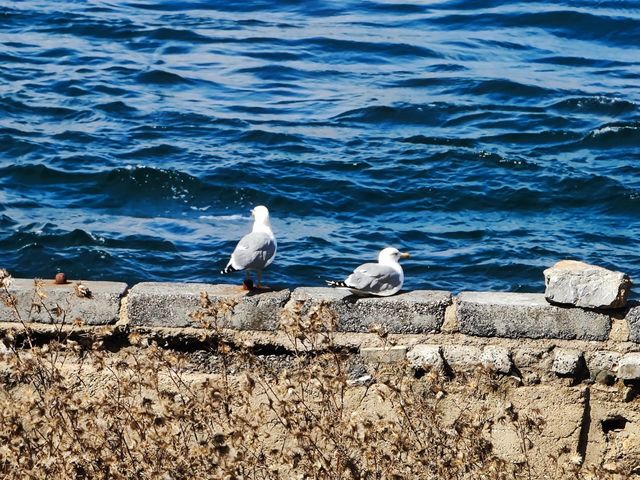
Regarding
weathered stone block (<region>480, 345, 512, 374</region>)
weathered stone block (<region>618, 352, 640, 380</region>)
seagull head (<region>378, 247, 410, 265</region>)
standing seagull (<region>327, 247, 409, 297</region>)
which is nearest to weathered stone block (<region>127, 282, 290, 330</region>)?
standing seagull (<region>327, 247, 409, 297</region>)

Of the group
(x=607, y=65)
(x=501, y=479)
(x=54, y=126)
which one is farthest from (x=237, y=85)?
(x=501, y=479)

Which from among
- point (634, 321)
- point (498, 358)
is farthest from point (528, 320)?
point (634, 321)

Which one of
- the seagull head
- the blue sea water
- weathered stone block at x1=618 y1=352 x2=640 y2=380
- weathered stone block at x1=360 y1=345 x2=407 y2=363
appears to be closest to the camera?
weathered stone block at x1=618 y1=352 x2=640 y2=380

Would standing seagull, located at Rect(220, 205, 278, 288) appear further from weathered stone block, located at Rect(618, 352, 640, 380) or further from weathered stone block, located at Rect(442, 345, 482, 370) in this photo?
weathered stone block, located at Rect(618, 352, 640, 380)

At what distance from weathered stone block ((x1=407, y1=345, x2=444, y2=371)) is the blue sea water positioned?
3656 mm

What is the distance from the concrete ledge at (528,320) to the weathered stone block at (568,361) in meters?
0.08

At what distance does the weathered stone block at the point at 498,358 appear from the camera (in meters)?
4.78

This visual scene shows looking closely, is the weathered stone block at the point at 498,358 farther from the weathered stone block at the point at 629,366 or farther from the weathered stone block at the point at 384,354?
the weathered stone block at the point at 629,366

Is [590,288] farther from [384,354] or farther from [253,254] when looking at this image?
[253,254]

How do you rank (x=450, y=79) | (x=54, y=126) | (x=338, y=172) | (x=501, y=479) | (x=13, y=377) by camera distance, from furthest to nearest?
(x=450, y=79) < (x=54, y=126) < (x=338, y=172) < (x=13, y=377) < (x=501, y=479)

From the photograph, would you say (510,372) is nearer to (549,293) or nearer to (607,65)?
(549,293)

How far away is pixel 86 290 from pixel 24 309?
0.29 metres

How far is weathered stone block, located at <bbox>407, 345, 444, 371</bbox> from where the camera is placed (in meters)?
4.77

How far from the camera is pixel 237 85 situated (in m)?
13.9
